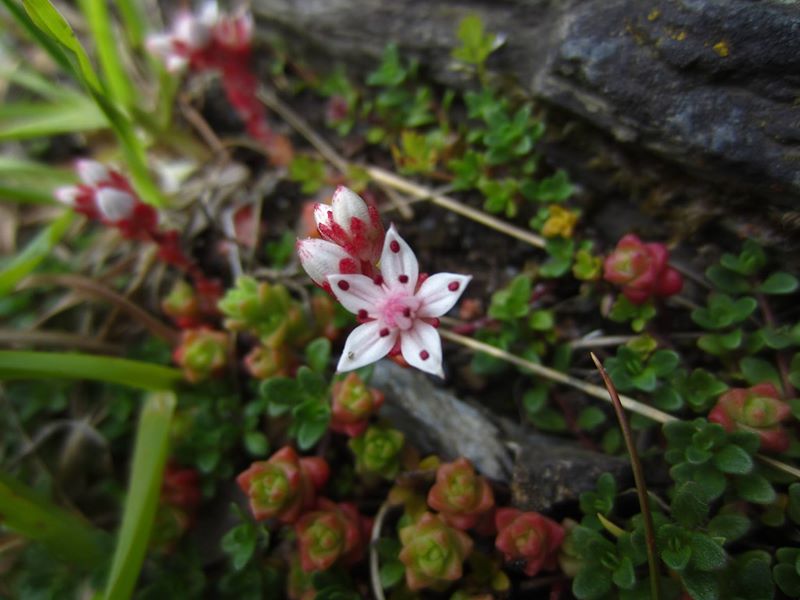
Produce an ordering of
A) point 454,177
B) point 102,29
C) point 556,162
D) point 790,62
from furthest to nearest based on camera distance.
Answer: point 102,29 < point 454,177 < point 556,162 < point 790,62

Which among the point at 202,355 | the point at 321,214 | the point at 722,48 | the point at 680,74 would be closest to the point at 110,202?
the point at 202,355

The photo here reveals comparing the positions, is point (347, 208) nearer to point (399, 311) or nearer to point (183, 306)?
point (399, 311)

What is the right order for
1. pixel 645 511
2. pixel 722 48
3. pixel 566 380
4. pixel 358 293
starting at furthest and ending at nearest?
pixel 566 380
pixel 722 48
pixel 358 293
pixel 645 511

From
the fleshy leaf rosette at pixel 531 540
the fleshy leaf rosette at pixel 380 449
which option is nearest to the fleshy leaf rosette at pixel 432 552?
the fleshy leaf rosette at pixel 531 540

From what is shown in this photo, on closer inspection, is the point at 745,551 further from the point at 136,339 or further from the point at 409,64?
the point at 136,339

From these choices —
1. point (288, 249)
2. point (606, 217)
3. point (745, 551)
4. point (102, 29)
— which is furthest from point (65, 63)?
point (745, 551)
